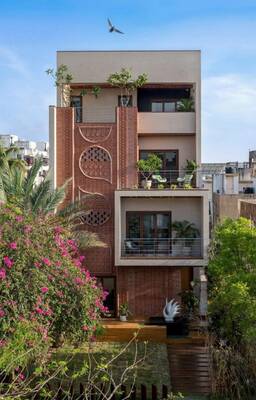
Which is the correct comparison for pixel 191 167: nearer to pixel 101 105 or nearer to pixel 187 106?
pixel 187 106

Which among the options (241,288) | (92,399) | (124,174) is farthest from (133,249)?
(92,399)

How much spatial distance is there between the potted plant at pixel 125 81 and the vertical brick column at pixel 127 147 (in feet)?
2.78

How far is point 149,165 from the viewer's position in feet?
67.2

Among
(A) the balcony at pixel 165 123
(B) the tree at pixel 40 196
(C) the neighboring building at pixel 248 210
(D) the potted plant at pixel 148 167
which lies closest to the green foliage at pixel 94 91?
(A) the balcony at pixel 165 123

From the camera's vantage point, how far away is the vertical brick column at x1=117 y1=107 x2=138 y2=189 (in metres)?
20.5

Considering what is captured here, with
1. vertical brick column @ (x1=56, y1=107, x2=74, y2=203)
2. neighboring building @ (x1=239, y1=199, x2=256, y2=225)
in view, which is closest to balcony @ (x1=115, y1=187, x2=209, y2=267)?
vertical brick column @ (x1=56, y1=107, x2=74, y2=203)

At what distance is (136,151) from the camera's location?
20.5 meters

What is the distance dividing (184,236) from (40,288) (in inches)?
379

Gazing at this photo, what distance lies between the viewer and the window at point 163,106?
22406 mm

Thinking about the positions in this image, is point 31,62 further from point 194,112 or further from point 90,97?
point 194,112

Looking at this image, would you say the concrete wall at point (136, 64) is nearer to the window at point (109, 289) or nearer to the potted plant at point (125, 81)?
the potted plant at point (125, 81)

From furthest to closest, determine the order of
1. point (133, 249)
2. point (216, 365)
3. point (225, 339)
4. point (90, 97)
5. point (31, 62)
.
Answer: point (90, 97), point (133, 249), point (31, 62), point (225, 339), point (216, 365)

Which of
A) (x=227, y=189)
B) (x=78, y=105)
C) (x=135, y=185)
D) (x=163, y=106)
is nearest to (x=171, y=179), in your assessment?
(x=135, y=185)

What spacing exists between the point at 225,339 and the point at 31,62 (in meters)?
9.55
